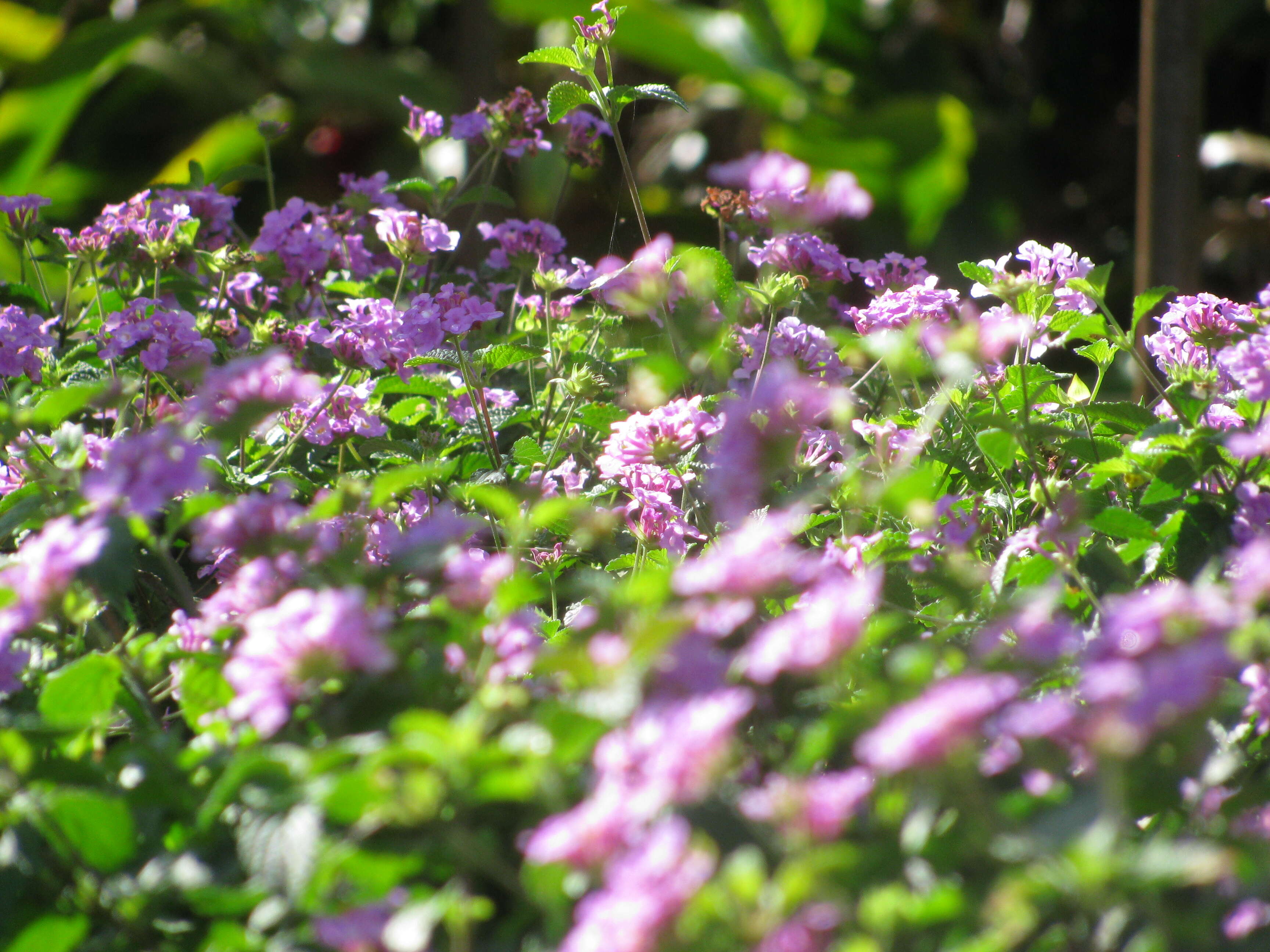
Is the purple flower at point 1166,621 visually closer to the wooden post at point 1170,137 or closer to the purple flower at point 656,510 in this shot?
the purple flower at point 656,510

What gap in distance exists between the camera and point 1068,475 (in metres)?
0.87

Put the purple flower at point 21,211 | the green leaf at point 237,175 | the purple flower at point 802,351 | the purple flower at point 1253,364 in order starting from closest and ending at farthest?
the purple flower at point 1253,364 → the purple flower at point 802,351 → the purple flower at point 21,211 → the green leaf at point 237,175

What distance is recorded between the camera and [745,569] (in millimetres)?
429

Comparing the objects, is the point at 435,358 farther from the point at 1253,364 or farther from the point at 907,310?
the point at 1253,364

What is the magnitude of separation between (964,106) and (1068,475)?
3560 millimetres

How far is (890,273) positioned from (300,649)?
787mm

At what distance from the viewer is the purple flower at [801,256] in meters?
0.95

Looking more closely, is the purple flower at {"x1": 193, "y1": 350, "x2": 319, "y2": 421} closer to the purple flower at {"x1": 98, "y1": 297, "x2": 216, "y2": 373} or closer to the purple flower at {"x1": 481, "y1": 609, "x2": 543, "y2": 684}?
the purple flower at {"x1": 481, "y1": 609, "x2": 543, "y2": 684}

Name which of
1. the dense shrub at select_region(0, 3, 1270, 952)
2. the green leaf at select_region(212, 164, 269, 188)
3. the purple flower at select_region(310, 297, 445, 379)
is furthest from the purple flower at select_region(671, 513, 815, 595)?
the green leaf at select_region(212, 164, 269, 188)

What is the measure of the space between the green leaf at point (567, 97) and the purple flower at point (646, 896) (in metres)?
0.64

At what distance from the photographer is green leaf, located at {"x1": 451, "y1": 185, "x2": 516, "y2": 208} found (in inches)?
46.4

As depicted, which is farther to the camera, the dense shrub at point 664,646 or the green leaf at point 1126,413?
the green leaf at point 1126,413

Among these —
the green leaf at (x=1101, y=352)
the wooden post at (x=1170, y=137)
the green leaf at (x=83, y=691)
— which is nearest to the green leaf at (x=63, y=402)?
the green leaf at (x=83, y=691)

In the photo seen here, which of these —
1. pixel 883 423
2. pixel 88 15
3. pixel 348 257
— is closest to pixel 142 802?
pixel 883 423
